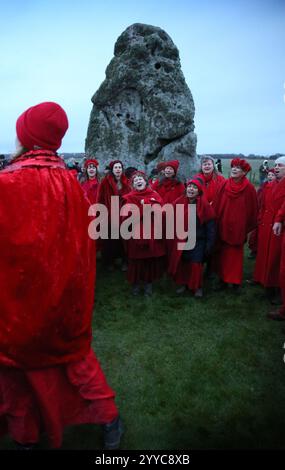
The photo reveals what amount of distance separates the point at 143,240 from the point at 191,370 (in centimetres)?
195

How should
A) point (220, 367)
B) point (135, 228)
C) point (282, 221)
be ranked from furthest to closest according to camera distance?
1. point (135, 228)
2. point (282, 221)
3. point (220, 367)

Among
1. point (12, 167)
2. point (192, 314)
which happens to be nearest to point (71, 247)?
point (12, 167)

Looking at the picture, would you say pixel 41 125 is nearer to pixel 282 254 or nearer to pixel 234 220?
pixel 282 254

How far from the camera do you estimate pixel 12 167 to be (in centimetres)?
194

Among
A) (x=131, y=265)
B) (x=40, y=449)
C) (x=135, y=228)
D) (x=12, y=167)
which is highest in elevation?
(x=12, y=167)

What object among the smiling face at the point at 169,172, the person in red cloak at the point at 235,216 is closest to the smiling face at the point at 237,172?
the person in red cloak at the point at 235,216

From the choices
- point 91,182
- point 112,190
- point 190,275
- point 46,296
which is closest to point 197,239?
point 190,275

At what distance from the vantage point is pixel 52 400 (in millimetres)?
2025

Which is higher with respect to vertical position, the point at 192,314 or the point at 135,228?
the point at 135,228

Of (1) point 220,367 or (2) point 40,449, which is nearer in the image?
(2) point 40,449

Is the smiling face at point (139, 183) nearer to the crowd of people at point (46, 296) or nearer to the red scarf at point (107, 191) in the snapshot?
the red scarf at point (107, 191)

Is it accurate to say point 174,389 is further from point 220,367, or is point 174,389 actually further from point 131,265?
point 131,265
